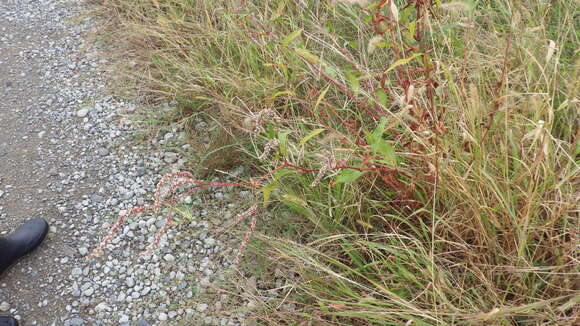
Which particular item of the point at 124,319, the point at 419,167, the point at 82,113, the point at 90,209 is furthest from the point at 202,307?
the point at 82,113

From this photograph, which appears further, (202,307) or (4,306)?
(4,306)

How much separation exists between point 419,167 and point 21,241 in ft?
5.29

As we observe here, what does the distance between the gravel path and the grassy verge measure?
259 millimetres

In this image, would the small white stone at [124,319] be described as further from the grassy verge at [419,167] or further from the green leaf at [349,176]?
the green leaf at [349,176]

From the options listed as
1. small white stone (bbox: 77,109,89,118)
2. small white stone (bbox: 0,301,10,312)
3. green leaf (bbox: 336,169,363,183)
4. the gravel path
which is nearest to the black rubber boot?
the gravel path

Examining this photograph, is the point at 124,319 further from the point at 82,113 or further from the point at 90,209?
the point at 82,113

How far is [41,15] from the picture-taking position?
3.60 metres

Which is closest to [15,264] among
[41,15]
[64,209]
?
[64,209]

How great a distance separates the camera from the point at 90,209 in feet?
7.36

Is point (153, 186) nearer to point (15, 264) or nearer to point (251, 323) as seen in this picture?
point (15, 264)

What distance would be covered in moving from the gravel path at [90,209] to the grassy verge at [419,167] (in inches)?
10.2

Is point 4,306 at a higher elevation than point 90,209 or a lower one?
lower

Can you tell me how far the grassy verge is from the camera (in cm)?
145

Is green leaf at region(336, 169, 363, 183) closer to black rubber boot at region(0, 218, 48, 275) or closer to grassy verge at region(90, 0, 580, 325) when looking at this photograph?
grassy verge at region(90, 0, 580, 325)
